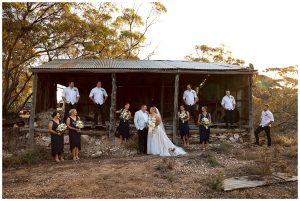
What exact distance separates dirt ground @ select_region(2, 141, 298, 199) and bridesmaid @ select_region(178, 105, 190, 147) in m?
1.66

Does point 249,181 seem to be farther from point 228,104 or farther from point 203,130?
point 228,104

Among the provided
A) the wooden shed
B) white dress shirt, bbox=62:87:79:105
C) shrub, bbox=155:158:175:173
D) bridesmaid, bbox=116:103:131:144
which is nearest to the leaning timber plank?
shrub, bbox=155:158:175:173

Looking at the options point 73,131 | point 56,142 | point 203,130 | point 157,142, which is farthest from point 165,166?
point 56,142

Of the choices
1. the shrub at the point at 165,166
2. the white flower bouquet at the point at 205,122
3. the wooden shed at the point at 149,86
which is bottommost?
the shrub at the point at 165,166

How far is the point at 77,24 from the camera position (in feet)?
61.5

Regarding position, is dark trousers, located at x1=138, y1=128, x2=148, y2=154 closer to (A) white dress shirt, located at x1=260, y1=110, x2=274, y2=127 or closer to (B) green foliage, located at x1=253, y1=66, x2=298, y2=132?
(A) white dress shirt, located at x1=260, y1=110, x2=274, y2=127

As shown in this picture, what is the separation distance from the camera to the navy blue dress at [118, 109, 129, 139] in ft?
40.5

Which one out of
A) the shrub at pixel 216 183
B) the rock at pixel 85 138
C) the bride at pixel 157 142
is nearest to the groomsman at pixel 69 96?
the rock at pixel 85 138

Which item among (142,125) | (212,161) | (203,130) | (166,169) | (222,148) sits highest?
(142,125)

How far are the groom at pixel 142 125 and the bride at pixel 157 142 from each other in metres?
0.16

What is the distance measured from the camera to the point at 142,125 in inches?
451

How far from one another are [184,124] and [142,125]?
70.2 inches

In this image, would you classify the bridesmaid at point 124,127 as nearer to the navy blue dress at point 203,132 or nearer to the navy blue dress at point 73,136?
the navy blue dress at point 73,136

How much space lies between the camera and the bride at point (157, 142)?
11398mm
